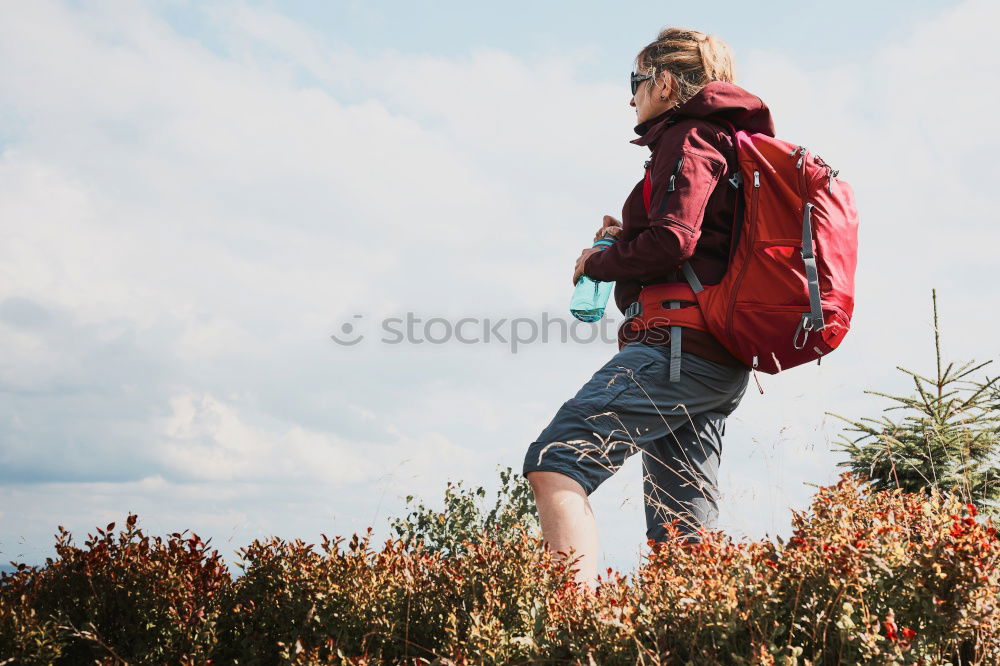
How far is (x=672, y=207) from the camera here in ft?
12.1

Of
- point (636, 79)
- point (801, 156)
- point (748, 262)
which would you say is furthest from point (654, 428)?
point (636, 79)

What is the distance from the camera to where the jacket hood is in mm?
3926

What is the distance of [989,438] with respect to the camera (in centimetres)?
655

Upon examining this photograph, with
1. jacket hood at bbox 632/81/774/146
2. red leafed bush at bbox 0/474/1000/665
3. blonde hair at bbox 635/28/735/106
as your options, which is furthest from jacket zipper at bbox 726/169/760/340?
red leafed bush at bbox 0/474/1000/665

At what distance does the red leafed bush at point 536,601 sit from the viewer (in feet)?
8.26

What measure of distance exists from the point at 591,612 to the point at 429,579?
0.79 metres

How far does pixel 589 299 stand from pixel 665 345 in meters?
0.50

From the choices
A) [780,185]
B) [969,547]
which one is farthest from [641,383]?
[969,547]

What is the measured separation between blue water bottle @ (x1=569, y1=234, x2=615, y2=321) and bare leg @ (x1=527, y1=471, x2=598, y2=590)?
0.96m

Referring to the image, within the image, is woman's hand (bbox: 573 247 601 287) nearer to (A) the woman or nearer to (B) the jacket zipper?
(A) the woman

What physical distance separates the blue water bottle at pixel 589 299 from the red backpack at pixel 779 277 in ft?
0.75

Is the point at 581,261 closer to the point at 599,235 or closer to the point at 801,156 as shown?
the point at 599,235

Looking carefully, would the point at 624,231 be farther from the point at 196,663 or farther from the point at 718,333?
the point at 196,663

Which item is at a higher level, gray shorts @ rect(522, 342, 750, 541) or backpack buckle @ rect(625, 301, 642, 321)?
backpack buckle @ rect(625, 301, 642, 321)
